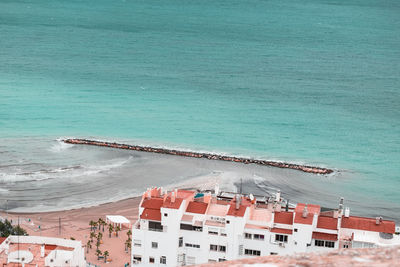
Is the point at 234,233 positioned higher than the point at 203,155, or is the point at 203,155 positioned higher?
the point at 203,155

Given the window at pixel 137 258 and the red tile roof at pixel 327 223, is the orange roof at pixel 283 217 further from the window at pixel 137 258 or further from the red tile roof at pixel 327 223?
the window at pixel 137 258

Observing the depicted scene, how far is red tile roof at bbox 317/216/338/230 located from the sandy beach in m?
15.0

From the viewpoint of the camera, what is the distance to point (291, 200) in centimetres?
5934

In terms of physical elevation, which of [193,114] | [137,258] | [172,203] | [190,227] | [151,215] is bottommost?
[137,258]

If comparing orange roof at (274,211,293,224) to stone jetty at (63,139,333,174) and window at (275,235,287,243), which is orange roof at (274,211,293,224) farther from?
stone jetty at (63,139,333,174)

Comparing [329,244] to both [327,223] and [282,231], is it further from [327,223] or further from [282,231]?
[282,231]

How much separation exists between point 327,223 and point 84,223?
24.0m

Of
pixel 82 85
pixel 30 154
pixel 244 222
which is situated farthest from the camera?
pixel 82 85

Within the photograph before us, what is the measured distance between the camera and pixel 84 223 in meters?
51.9

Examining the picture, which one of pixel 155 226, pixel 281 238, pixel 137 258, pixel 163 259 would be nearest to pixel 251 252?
pixel 281 238

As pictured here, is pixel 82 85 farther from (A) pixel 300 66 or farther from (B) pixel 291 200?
(B) pixel 291 200

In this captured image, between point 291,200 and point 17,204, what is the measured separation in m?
25.9

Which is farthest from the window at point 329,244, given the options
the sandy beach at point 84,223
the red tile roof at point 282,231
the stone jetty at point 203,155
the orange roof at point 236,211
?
the stone jetty at point 203,155

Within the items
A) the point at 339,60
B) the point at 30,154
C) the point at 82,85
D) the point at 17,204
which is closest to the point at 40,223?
the point at 17,204
